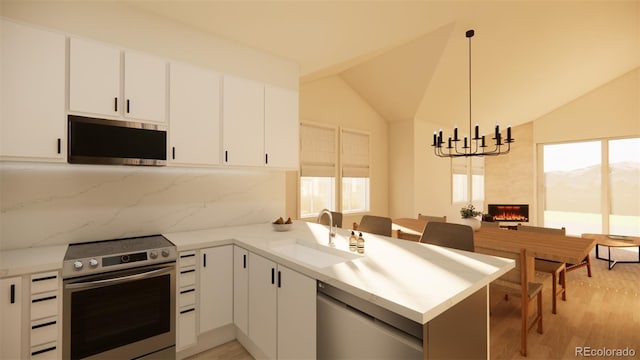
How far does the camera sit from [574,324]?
269cm

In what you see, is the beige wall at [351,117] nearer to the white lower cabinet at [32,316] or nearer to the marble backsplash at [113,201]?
the marble backsplash at [113,201]

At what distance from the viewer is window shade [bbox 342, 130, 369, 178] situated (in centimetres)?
499

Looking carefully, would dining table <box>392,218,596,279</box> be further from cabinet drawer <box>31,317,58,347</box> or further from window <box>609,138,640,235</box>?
window <box>609,138,640,235</box>

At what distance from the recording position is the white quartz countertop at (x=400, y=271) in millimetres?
1102

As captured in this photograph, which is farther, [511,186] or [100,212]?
[511,186]

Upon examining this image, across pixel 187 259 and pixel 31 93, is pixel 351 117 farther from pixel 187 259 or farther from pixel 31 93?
pixel 31 93

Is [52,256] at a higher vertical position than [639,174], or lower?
lower

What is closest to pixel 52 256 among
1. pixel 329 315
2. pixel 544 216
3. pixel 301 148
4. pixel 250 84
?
pixel 329 315

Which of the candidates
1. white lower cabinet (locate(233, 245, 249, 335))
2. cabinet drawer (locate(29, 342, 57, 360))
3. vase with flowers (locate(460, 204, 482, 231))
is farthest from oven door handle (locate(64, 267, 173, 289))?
vase with flowers (locate(460, 204, 482, 231))

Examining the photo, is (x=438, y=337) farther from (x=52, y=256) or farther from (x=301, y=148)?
(x=301, y=148)

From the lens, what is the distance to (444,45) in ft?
12.7

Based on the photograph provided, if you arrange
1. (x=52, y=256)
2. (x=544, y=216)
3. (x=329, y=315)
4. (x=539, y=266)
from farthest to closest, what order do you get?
(x=544, y=216), (x=539, y=266), (x=52, y=256), (x=329, y=315)

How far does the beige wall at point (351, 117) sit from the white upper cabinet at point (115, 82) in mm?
2317

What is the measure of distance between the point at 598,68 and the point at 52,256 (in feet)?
27.7
